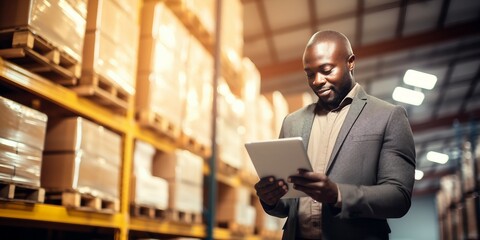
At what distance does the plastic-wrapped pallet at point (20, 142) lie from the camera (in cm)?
298

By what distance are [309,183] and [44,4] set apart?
2.28 meters

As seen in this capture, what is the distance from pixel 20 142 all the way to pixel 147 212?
1839 millimetres

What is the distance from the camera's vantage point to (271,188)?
7.16 feet

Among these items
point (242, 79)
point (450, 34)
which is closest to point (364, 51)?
point (450, 34)

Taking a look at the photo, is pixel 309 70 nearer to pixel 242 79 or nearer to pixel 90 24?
pixel 90 24

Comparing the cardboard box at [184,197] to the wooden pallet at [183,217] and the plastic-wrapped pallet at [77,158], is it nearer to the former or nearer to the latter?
the wooden pallet at [183,217]

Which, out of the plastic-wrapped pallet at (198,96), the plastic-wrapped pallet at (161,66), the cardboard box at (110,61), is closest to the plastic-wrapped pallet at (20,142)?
the cardboard box at (110,61)

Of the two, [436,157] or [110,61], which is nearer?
[110,61]

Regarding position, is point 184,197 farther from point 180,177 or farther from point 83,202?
point 83,202

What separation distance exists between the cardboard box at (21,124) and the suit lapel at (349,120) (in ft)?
6.72

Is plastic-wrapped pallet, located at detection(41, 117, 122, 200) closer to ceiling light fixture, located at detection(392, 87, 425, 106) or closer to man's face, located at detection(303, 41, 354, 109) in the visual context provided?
man's face, located at detection(303, 41, 354, 109)

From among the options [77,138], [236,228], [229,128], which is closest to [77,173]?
[77,138]

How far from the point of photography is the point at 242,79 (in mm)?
7438

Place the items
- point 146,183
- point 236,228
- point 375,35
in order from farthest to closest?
point 375,35 → point 236,228 → point 146,183
